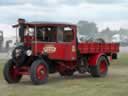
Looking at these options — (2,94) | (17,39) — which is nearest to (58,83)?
(17,39)

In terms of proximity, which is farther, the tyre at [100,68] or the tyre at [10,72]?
the tyre at [100,68]

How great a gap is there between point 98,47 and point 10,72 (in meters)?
4.09

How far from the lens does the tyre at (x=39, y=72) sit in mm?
Answer: 16203

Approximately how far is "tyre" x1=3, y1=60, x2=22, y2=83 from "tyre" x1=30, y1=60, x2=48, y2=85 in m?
1.15

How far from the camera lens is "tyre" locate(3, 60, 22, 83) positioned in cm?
1728

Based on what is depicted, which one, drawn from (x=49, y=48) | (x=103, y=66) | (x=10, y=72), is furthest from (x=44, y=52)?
(x=103, y=66)

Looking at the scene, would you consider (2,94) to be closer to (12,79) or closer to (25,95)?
(25,95)

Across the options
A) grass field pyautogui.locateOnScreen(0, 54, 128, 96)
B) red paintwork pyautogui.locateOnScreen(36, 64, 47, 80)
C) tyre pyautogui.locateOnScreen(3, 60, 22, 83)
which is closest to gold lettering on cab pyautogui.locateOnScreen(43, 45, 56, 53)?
red paintwork pyautogui.locateOnScreen(36, 64, 47, 80)

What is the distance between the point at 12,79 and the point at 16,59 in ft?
3.01

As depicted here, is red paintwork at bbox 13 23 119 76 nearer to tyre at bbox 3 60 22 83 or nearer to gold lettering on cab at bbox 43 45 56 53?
gold lettering on cab at bbox 43 45 56 53

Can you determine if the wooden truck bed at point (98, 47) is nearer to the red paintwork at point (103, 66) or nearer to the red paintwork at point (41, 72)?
the red paintwork at point (103, 66)

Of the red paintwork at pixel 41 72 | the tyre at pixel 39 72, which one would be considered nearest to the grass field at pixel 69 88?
the tyre at pixel 39 72

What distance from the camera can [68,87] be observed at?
15.4 meters

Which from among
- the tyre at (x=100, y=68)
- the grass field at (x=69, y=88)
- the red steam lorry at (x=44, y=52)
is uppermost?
the red steam lorry at (x=44, y=52)
